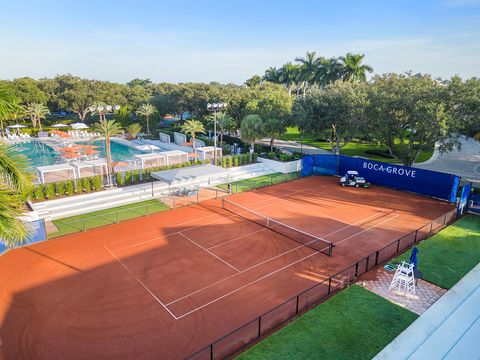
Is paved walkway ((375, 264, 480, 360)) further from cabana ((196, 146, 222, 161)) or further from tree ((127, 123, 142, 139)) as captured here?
tree ((127, 123, 142, 139))

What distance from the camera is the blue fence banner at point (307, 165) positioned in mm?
38562

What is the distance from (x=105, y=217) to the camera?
2528 cm

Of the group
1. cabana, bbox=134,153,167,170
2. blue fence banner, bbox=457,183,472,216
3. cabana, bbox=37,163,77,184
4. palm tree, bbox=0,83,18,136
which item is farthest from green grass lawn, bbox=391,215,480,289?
cabana, bbox=37,163,77,184

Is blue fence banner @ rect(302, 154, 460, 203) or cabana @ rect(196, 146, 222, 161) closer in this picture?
blue fence banner @ rect(302, 154, 460, 203)

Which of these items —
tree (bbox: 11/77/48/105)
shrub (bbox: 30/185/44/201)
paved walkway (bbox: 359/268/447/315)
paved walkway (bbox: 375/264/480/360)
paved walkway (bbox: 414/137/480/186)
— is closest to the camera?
paved walkway (bbox: 375/264/480/360)

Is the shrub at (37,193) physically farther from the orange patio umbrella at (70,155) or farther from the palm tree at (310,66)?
the palm tree at (310,66)

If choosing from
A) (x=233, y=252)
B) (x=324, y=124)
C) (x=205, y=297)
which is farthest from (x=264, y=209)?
(x=324, y=124)

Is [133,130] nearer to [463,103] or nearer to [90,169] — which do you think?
[90,169]

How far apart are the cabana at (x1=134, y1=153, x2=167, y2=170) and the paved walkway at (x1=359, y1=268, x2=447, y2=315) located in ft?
83.5

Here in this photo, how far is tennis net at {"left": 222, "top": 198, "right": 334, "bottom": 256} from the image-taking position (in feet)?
67.3

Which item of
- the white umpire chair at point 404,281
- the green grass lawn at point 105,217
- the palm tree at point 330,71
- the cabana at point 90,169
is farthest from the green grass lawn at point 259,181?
the palm tree at point 330,71

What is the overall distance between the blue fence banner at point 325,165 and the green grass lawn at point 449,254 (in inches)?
633

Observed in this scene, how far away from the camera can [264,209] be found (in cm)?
2730

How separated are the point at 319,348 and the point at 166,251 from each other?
10.9 m
